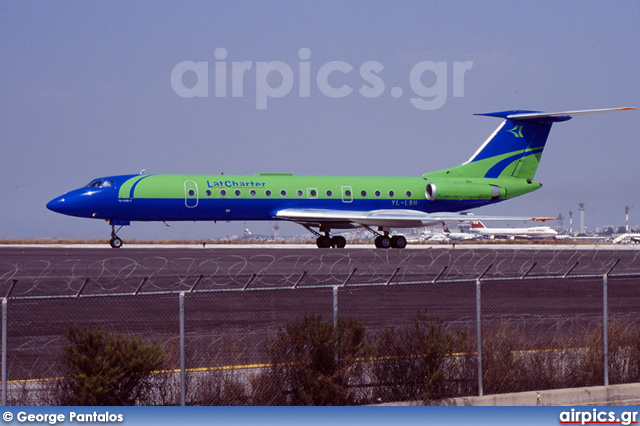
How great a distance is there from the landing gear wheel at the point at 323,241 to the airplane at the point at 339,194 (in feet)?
0.19

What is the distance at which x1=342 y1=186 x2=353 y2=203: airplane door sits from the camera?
143 ft

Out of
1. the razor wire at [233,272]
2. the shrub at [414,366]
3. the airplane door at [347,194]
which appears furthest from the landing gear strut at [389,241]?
the shrub at [414,366]

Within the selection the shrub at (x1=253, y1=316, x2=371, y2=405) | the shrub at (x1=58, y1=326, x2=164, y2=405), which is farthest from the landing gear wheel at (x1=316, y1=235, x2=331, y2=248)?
the shrub at (x1=58, y1=326, x2=164, y2=405)

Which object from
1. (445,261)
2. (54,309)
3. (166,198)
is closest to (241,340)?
(54,309)

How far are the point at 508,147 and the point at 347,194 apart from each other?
33.8ft

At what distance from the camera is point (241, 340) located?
13570mm

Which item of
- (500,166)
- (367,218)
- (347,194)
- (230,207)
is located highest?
(500,166)

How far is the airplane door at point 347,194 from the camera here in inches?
1715

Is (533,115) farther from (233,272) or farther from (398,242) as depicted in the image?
(233,272)

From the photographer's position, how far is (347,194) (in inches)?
1719

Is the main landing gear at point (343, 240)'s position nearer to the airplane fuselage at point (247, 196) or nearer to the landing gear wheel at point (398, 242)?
the landing gear wheel at point (398, 242)

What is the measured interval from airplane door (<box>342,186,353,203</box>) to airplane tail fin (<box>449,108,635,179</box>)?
7154 millimetres

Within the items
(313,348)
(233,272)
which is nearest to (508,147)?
(233,272)

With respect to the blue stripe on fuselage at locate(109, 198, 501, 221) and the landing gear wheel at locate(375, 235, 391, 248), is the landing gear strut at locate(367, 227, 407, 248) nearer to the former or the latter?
the landing gear wheel at locate(375, 235, 391, 248)
